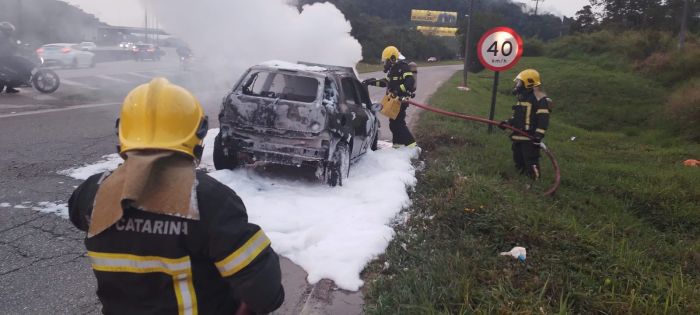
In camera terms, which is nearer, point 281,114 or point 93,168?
point 281,114

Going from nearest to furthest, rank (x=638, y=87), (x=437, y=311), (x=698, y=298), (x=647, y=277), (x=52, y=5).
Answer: (x=437, y=311) < (x=698, y=298) < (x=647, y=277) < (x=638, y=87) < (x=52, y=5)

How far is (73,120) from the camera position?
9.80 m

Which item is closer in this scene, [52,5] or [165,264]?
[165,264]

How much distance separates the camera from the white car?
2255 centimetres

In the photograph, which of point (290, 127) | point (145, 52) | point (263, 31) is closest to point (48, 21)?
point (145, 52)

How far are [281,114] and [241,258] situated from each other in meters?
4.54

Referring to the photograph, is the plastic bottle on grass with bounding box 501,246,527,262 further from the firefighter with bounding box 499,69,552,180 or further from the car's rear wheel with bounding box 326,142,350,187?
the firefighter with bounding box 499,69,552,180

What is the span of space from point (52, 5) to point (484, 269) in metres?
29.9

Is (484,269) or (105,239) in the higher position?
(105,239)

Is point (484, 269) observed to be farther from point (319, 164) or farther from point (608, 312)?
point (319, 164)

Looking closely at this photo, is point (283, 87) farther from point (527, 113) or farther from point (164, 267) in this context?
point (164, 267)

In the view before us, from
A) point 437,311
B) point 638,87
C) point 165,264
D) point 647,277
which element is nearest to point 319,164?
point 437,311

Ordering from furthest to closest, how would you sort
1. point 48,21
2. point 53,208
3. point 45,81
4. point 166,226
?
point 48,21 → point 45,81 → point 53,208 → point 166,226

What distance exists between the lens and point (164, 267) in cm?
162
